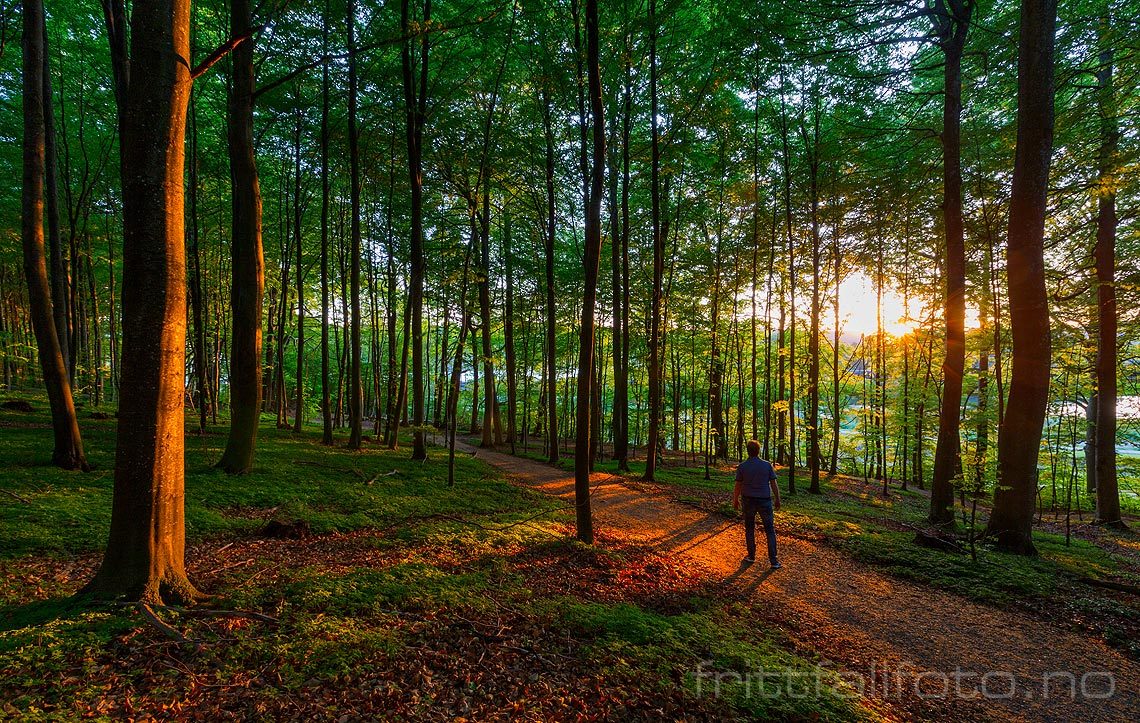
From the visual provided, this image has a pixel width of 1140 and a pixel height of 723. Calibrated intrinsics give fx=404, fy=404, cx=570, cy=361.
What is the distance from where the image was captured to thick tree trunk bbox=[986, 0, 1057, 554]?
705 centimetres

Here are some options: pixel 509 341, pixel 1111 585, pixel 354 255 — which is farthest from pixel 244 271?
pixel 1111 585

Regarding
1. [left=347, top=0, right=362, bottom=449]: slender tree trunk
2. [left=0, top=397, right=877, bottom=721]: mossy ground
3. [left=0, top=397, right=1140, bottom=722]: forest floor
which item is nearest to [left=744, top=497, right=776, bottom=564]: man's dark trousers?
[left=0, top=397, right=1140, bottom=722]: forest floor

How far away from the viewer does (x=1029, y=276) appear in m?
7.20

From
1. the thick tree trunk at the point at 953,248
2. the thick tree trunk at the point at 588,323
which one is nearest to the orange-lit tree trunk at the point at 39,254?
the thick tree trunk at the point at 588,323

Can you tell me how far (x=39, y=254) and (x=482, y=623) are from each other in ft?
30.8

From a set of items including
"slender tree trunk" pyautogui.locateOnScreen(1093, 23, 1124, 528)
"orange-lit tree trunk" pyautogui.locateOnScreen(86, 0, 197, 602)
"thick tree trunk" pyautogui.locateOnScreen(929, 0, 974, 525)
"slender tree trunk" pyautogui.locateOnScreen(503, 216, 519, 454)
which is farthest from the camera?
"slender tree trunk" pyautogui.locateOnScreen(503, 216, 519, 454)

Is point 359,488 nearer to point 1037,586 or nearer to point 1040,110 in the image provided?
point 1037,586

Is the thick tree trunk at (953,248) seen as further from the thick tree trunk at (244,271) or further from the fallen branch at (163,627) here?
the thick tree trunk at (244,271)

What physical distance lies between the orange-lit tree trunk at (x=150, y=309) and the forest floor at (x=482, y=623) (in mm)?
396

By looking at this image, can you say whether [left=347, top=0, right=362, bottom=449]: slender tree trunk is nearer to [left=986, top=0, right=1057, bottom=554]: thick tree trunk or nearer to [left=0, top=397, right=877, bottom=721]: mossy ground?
[left=0, top=397, right=877, bottom=721]: mossy ground

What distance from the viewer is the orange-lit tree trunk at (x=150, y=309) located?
9.59 feet

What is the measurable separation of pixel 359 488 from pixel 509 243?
49.8 ft

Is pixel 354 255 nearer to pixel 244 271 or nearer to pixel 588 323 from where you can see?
pixel 244 271

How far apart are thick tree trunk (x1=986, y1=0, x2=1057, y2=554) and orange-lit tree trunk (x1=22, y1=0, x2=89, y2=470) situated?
16.1 m
